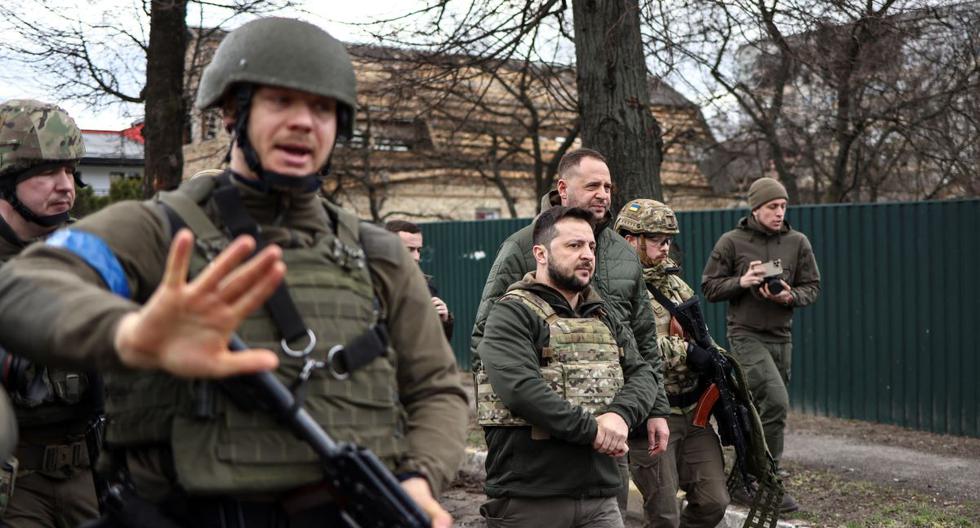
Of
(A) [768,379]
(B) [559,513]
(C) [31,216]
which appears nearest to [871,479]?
(A) [768,379]

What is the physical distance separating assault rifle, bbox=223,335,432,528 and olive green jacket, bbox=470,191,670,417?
101 inches

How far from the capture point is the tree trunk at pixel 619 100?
7.82 meters

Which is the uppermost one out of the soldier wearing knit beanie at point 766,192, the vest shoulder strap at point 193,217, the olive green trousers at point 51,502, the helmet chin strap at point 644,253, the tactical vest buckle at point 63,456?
the soldier wearing knit beanie at point 766,192

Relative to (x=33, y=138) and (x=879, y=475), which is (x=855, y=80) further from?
(x=33, y=138)

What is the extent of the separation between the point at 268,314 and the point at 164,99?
26.6 feet

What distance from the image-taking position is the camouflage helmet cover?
152 inches

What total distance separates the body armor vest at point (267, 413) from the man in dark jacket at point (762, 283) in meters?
5.26

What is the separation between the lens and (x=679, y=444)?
561cm

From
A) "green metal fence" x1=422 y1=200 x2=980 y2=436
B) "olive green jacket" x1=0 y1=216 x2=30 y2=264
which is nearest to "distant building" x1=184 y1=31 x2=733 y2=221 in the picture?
"green metal fence" x1=422 y1=200 x2=980 y2=436

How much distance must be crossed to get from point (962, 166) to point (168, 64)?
10.2 metres

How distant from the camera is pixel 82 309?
1.92 m

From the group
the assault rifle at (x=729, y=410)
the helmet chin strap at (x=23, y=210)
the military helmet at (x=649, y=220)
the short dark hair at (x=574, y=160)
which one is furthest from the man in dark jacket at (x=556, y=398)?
the helmet chin strap at (x=23, y=210)

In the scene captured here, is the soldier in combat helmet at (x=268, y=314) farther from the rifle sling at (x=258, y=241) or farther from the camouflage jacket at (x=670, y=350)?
the camouflage jacket at (x=670, y=350)

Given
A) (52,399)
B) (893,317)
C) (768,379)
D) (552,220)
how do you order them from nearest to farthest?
1. (52,399)
2. (552,220)
3. (768,379)
4. (893,317)
